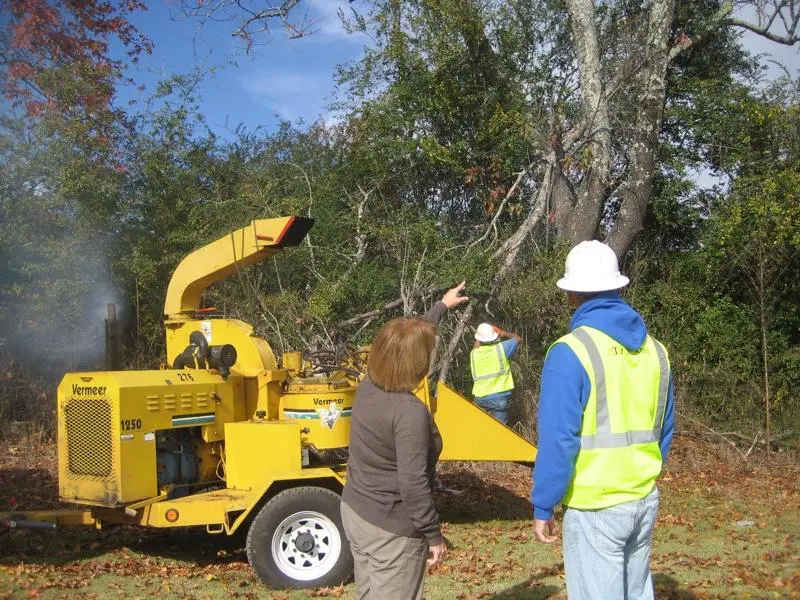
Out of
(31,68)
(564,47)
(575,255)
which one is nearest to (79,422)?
(575,255)

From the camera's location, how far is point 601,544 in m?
3.15

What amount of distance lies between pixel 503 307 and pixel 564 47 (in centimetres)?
500

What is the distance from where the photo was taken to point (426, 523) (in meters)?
3.33

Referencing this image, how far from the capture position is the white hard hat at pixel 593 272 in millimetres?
3326

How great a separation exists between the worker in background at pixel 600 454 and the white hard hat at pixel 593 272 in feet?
0.36

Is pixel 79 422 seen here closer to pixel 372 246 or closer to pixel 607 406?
pixel 607 406

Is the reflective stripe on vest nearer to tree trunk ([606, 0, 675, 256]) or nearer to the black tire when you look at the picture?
the black tire

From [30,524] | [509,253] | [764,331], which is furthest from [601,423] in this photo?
[764,331]

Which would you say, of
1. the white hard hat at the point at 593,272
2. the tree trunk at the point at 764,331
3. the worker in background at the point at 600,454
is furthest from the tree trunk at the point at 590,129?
the worker in background at the point at 600,454

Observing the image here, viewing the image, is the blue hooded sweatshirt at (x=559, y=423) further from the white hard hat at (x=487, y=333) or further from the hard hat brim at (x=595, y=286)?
Result: the white hard hat at (x=487, y=333)

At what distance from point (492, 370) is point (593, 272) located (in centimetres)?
680

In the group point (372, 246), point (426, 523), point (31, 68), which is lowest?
point (426, 523)

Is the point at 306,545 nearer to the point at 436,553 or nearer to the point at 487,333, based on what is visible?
the point at 436,553

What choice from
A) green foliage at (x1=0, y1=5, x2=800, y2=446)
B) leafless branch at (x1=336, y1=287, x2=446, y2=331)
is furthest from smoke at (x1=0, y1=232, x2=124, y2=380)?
leafless branch at (x1=336, y1=287, x2=446, y2=331)
